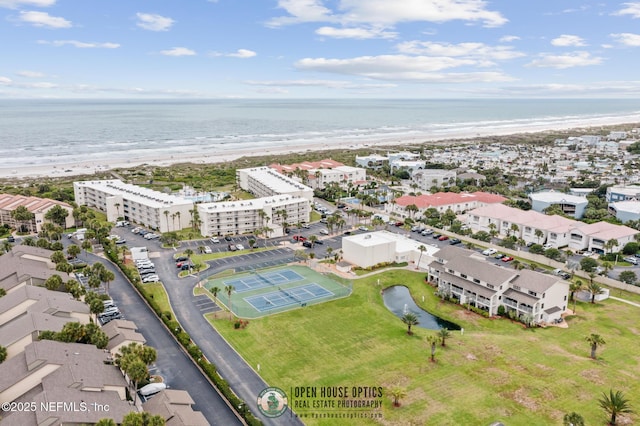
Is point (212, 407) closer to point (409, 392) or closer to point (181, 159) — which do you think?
point (409, 392)

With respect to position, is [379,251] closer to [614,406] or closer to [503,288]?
[503,288]

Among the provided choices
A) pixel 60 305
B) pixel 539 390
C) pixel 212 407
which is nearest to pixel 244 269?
pixel 60 305

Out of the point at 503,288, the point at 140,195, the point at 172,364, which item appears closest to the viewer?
the point at 172,364

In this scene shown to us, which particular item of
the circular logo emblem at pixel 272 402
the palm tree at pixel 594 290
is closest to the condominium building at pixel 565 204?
the palm tree at pixel 594 290

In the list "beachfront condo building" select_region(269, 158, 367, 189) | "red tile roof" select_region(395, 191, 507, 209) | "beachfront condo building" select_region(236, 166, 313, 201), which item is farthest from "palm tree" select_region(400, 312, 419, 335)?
"beachfront condo building" select_region(269, 158, 367, 189)

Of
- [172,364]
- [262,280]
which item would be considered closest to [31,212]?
[262,280]

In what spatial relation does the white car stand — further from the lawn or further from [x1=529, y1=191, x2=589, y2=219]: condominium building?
[x1=529, y1=191, x2=589, y2=219]: condominium building

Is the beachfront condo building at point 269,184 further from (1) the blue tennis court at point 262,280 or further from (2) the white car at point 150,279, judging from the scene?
(2) the white car at point 150,279
